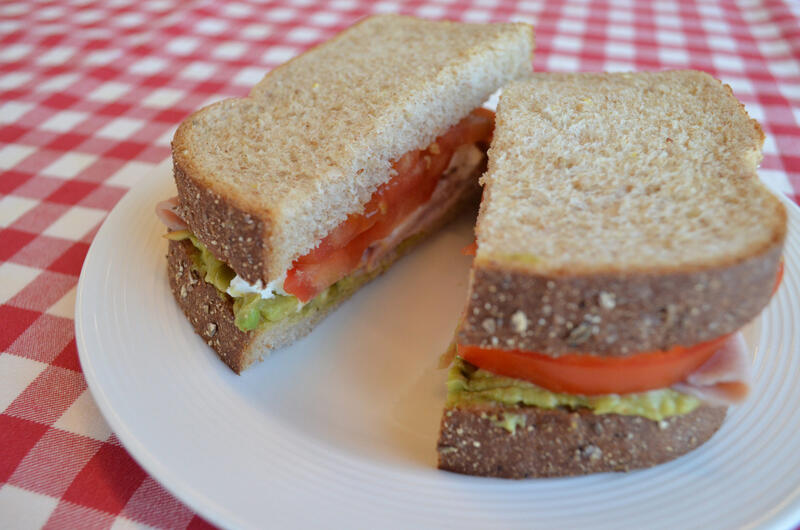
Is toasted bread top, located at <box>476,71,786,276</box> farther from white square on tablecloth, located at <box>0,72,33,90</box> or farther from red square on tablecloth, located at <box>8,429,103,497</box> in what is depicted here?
white square on tablecloth, located at <box>0,72,33,90</box>

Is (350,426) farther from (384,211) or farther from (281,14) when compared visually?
(281,14)

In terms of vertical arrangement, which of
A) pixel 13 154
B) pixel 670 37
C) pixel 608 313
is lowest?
pixel 13 154

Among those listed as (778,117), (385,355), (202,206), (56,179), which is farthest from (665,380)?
(56,179)

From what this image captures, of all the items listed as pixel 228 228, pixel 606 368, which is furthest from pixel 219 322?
pixel 606 368

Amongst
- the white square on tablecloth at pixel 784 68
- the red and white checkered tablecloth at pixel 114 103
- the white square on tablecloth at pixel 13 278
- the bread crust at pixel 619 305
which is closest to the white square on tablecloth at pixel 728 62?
the red and white checkered tablecloth at pixel 114 103

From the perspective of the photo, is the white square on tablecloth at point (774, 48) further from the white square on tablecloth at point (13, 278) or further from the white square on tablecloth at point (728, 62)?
the white square on tablecloth at point (13, 278)
